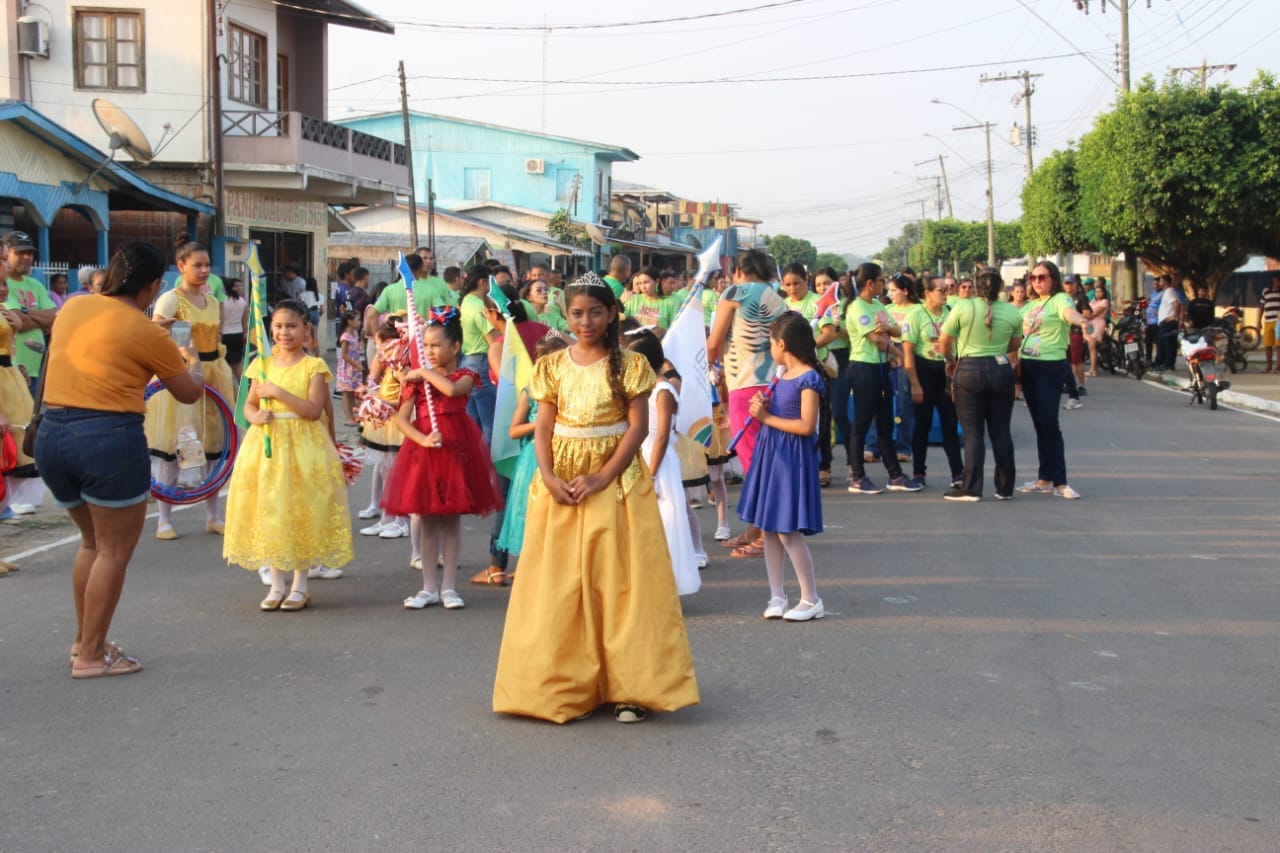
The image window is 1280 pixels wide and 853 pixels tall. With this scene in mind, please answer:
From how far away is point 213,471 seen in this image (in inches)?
392

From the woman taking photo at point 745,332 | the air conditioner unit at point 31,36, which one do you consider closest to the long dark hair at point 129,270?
the woman taking photo at point 745,332

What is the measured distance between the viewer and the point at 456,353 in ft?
26.2

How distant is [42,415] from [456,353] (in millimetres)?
2409

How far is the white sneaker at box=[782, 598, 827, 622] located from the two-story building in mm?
18918

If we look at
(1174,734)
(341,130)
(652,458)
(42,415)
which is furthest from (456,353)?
(341,130)

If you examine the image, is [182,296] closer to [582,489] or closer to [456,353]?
[456,353]

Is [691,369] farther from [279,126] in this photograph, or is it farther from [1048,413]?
[279,126]

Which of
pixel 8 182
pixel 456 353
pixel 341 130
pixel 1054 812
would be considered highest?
pixel 341 130

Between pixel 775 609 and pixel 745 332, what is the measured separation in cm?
303

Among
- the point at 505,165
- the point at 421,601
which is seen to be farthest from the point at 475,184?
the point at 421,601

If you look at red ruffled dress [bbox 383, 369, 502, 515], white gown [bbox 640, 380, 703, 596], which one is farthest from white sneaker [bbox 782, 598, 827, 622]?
red ruffled dress [bbox 383, 369, 502, 515]

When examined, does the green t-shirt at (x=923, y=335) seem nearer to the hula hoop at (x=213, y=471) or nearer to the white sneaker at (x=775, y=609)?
the white sneaker at (x=775, y=609)

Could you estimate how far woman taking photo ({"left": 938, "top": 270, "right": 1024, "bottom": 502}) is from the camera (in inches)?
448

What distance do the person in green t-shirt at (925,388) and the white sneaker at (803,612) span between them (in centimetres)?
515
